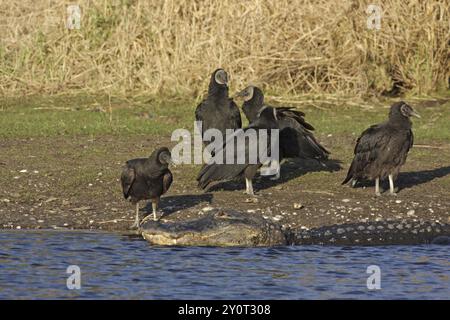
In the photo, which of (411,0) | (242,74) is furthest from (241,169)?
(411,0)

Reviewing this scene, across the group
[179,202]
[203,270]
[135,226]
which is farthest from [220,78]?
[203,270]

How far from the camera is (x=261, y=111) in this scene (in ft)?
37.5

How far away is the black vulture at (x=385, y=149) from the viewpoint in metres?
11.1

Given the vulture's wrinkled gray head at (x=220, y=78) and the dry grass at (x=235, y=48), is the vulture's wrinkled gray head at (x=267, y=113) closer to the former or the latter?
the vulture's wrinkled gray head at (x=220, y=78)

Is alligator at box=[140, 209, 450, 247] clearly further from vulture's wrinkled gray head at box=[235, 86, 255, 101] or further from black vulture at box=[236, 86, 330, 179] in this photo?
vulture's wrinkled gray head at box=[235, 86, 255, 101]

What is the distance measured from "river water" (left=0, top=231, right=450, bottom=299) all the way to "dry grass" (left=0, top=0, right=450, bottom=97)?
6376mm

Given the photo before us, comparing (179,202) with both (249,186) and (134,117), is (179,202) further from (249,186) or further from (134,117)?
(134,117)

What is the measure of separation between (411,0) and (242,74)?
2.57 m

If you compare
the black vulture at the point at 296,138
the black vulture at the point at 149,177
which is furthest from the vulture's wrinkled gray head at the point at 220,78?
the black vulture at the point at 149,177

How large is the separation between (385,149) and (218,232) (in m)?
2.11

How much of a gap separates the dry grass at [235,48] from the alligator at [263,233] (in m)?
6.13

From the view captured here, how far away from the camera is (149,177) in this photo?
10258 millimetres
